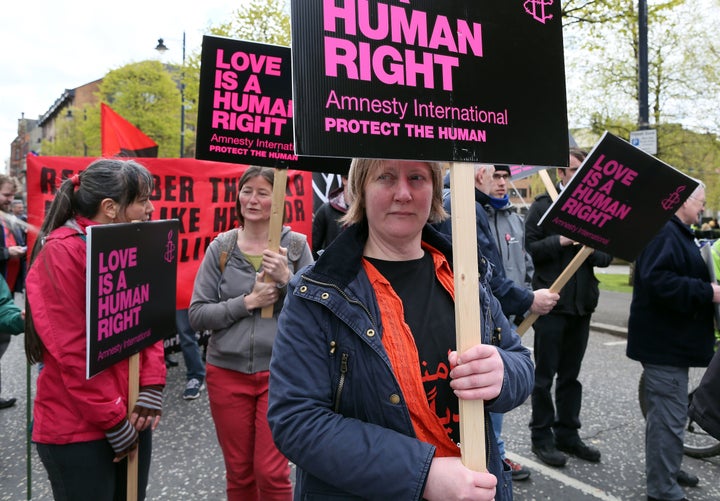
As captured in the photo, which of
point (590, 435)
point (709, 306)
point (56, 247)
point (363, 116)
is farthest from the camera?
point (590, 435)

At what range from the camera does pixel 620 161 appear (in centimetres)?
301

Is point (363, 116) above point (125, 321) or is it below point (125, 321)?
above

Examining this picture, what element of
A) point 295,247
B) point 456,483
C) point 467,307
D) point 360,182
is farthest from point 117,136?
point 456,483

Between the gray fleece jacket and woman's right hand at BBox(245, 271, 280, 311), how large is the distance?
4cm

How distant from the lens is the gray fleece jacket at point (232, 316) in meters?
2.64

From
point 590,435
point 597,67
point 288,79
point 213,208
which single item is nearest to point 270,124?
point 288,79

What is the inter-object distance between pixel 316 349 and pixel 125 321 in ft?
3.73

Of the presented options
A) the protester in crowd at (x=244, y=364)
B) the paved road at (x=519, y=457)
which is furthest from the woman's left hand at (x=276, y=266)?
the paved road at (x=519, y=457)

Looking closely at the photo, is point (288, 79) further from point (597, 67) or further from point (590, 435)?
point (597, 67)

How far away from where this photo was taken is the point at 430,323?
1519 millimetres

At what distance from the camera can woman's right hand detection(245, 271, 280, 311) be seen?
261 cm

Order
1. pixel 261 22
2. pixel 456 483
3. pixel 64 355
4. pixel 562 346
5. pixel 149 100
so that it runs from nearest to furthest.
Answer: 1. pixel 456 483
2. pixel 64 355
3. pixel 562 346
4. pixel 261 22
5. pixel 149 100

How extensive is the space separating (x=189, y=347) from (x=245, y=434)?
2.97 metres

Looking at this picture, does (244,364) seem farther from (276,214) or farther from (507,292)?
(507,292)
